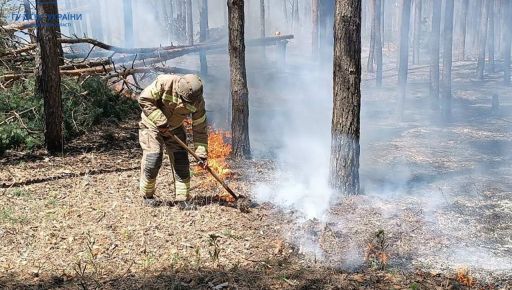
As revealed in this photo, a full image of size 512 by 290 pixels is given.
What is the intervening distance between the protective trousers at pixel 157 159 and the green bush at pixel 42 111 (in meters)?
3.41

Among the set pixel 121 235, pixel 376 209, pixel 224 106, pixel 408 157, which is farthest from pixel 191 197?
pixel 224 106

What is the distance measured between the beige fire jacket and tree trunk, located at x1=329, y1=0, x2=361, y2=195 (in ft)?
7.48

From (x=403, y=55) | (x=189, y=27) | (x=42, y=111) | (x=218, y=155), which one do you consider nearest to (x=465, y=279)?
(x=218, y=155)

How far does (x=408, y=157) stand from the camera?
449 inches

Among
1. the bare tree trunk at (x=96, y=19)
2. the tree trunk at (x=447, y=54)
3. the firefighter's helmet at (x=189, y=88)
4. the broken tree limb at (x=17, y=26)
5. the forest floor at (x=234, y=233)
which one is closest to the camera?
the forest floor at (x=234, y=233)

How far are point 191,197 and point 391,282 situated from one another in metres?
3.36

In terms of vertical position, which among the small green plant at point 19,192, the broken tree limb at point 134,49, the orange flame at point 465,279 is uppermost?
the broken tree limb at point 134,49

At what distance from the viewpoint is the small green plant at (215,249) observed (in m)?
4.83

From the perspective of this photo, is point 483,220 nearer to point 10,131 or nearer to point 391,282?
point 391,282

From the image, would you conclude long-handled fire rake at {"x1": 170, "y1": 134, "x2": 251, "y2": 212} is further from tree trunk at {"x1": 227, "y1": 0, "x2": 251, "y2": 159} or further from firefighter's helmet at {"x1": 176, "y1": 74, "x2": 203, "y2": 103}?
tree trunk at {"x1": 227, "y1": 0, "x2": 251, "y2": 159}

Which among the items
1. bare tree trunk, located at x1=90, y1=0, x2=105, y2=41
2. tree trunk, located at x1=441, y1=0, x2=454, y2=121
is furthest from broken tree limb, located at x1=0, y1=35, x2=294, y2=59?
bare tree trunk, located at x1=90, y1=0, x2=105, y2=41

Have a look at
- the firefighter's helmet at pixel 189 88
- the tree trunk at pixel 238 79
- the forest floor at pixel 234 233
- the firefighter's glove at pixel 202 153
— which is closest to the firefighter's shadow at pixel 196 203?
the forest floor at pixel 234 233

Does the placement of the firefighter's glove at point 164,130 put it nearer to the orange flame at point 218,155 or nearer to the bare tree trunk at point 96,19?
the orange flame at point 218,155

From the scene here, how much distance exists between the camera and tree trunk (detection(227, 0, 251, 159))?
8.91 metres
